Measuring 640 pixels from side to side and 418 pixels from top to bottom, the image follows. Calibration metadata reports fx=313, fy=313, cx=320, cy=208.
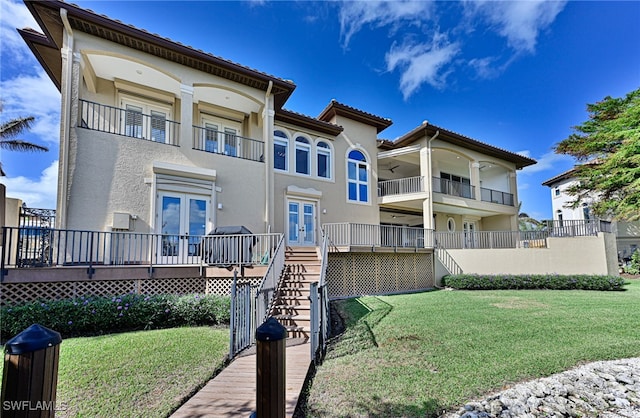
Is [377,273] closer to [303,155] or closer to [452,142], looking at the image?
[303,155]

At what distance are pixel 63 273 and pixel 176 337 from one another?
352 cm

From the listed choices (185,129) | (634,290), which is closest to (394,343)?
(185,129)

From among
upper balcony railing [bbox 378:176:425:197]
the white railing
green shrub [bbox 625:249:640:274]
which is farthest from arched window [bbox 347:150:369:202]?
green shrub [bbox 625:249:640:274]

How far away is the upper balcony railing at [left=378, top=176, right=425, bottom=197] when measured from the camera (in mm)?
18234

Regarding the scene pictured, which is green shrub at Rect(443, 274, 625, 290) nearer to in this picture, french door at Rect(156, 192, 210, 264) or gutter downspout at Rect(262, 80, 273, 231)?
gutter downspout at Rect(262, 80, 273, 231)

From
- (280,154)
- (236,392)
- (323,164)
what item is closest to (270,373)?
(236,392)

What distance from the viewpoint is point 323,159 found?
16.0 m

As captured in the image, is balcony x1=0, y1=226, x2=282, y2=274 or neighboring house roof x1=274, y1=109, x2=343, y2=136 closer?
balcony x1=0, y1=226, x2=282, y2=274

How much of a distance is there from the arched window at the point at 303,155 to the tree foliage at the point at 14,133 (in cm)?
1481

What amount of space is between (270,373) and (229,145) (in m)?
12.3

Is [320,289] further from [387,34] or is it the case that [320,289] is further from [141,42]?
[387,34]

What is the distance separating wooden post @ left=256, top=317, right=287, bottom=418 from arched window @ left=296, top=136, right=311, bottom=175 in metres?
12.9

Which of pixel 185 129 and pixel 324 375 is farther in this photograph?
pixel 185 129

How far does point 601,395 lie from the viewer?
15.4 feet
